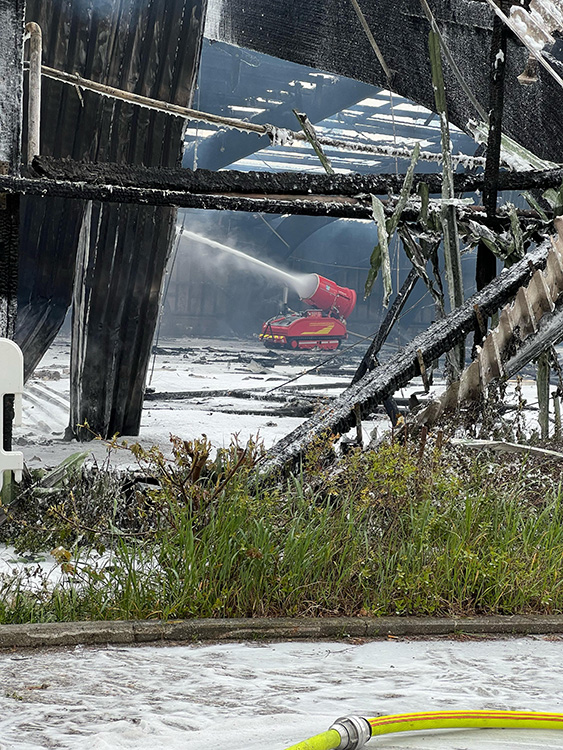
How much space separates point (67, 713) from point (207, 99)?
1619 cm

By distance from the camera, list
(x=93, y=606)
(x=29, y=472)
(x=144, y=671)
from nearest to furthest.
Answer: (x=144, y=671)
(x=93, y=606)
(x=29, y=472)

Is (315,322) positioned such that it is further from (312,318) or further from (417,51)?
(417,51)

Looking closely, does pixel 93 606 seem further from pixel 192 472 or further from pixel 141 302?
pixel 141 302

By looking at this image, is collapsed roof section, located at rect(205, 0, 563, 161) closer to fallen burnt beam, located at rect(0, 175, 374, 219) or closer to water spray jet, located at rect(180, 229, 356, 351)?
fallen burnt beam, located at rect(0, 175, 374, 219)

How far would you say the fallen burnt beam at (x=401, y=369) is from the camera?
331cm

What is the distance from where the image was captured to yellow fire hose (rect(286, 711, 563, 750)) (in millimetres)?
1733

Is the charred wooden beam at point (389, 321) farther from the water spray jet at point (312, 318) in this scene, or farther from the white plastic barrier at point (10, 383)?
the water spray jet at point (312, 318)

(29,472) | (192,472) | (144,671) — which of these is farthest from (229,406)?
(144,671)

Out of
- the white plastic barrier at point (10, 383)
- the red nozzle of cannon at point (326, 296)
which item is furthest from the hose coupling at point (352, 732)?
the red nozzle of cannon at point (326, 296)

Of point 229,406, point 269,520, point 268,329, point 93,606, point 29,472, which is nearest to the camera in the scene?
point 93,606

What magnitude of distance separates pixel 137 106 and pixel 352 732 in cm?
498

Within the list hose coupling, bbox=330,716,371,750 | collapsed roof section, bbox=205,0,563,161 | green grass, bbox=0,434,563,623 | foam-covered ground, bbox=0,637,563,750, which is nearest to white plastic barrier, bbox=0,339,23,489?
green grass, bbox=0,434,563,623

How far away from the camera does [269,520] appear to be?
109 inches

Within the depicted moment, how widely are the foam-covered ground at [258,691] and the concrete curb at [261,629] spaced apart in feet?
0.18
